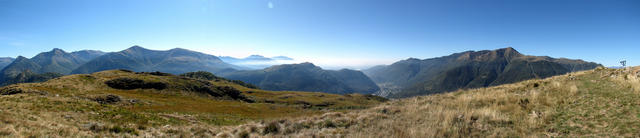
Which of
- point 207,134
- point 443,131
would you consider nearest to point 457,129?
point 443,131

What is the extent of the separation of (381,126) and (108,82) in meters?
83.4

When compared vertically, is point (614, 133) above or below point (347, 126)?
above

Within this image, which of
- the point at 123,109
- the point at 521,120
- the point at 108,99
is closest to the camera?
the point at 521,120

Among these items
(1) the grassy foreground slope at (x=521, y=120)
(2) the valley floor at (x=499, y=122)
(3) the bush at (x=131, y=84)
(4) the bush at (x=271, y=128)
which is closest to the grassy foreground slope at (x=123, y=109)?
(3) the bush at (x=131, y=84)

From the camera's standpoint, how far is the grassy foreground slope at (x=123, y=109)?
33.4 ft

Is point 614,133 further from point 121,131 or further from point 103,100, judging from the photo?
point 103,100

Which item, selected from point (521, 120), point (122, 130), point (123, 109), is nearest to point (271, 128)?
point (122, 130)

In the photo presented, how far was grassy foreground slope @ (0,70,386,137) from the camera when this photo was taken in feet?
33.4

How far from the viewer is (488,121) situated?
777 cm

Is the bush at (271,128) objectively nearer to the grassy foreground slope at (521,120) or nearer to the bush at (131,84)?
the grassy foreground slope at (521,120)

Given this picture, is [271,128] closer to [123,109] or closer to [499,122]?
[499,122]

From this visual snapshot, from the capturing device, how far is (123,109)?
22.8 m

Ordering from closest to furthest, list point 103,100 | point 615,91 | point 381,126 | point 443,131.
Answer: point 443,131 < point 381,126 < point 615,91 < point 103,100

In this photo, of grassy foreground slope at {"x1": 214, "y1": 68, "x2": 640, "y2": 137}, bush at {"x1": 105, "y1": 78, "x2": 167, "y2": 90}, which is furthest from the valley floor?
bush at {"x1": 105, "y1": 78, "x2": 167, "y2": 90}
